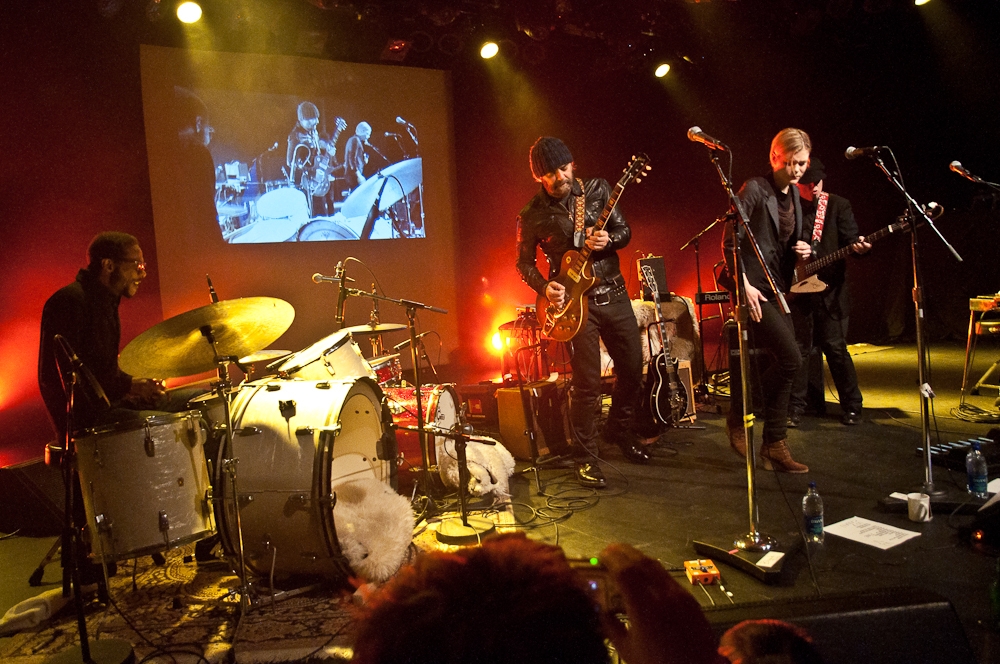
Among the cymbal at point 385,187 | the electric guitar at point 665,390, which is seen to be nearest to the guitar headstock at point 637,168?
the electric guitar at point 665,390

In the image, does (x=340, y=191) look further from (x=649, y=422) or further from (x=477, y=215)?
(x=649, y=422)

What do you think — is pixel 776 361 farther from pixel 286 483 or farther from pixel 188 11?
pixel 188 11

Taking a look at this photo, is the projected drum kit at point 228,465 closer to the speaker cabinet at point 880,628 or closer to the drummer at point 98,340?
the drummer at point 98,340

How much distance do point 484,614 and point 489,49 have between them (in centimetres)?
895

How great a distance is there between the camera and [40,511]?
15.5 feet

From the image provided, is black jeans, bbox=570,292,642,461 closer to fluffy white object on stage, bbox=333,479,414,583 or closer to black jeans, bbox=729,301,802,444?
black jeans, bbox=729,301,802,444

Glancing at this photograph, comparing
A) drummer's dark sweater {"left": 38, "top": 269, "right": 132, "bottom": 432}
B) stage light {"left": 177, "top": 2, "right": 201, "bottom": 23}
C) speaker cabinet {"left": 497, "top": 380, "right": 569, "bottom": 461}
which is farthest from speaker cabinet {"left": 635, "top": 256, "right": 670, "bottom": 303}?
stage light {"left": 177, "top": 2, "right": 201, "bottom": 23}

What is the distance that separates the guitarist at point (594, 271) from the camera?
477cm

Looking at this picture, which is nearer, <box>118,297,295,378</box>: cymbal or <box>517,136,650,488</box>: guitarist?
<box>118,297,295,378</box>: cymbal

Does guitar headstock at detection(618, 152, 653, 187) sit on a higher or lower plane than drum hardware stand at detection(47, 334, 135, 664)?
higher

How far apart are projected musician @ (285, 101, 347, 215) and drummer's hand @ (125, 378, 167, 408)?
4684 mm

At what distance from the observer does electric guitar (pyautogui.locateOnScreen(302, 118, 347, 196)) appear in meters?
8.23

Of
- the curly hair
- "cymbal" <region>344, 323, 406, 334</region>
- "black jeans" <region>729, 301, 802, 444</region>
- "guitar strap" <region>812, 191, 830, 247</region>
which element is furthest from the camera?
"guitar strap" <region>812, 191, 830, 247</region>

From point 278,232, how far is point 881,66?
9931mm
